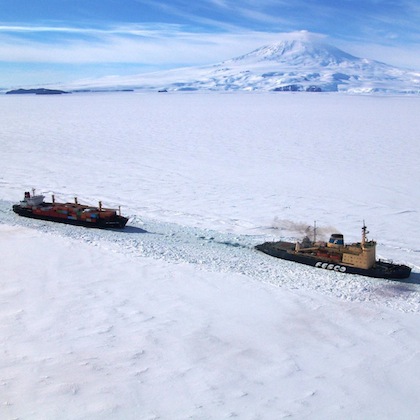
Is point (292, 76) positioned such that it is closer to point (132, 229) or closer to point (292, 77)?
point (292, 77)

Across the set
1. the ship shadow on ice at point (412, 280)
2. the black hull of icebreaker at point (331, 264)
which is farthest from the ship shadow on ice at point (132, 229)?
the ship shadow on ice at point (412, 280)

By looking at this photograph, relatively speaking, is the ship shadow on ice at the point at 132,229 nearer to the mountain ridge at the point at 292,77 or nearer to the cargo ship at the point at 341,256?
the cargo ship at the point at 341,256

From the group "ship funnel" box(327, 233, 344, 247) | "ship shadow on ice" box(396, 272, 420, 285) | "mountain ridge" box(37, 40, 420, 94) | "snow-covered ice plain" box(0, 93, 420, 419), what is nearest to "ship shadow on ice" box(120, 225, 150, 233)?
A: "snow-covered ice plain" box(0, 93, 420, 419)

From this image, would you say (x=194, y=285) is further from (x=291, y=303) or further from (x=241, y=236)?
(x=241, y=236)

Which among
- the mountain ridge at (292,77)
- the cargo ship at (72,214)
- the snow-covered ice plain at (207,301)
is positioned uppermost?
the mountain ridge at (292,77)

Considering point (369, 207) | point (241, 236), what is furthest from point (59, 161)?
point (369, 207)

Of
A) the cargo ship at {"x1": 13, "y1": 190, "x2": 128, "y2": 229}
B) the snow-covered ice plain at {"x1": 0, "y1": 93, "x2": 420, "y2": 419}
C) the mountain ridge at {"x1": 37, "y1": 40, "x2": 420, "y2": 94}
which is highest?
the mountain ridge at {"x1": 37, "y1": 40, "x2": 420, "y2": 94}

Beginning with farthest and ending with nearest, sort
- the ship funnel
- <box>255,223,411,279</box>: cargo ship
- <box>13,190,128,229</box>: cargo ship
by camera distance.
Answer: <box>13,190,128,229</box>: cargo ship, the ship funnel, <box>255,223,411,279</box>: cargo ship

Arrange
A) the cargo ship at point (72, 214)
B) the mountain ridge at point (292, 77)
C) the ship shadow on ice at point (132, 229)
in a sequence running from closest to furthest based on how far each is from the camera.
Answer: the ship shadow on ice at point (132, 229), the cargo ship at point (72, 214), the mountain ridge at point (292, 77)

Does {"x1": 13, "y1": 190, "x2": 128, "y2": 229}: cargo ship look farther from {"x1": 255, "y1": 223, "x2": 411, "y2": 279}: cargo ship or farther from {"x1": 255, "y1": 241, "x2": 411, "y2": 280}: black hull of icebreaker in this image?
{"x1": 255, "y1": 223, "x2": 411, "y2": 279}: cargo ship
